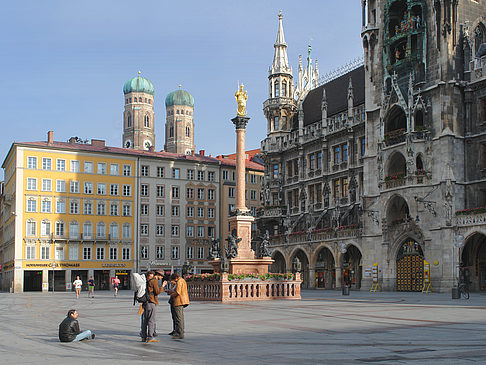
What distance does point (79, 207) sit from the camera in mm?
79438

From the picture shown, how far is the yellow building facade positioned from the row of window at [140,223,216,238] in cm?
179

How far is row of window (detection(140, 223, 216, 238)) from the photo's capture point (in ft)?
273

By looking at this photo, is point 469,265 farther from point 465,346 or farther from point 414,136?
point 465,346

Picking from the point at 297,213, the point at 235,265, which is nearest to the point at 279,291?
the point at 235,265

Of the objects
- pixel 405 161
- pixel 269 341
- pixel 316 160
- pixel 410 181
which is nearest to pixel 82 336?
pixel 269 341

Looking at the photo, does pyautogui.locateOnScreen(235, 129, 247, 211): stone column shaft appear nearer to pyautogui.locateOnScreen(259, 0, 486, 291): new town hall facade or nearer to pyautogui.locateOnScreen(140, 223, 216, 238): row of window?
pyautogui.locateOnScreen(259, 0, 486, 291): new town hall facade

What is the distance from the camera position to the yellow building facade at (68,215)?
7644cm

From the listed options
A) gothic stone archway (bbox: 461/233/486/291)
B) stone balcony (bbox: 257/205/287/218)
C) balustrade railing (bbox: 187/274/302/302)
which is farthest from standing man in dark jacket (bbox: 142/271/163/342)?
stone balcony (bbox: 257/205/287/218)

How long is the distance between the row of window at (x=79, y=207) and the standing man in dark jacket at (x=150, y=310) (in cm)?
6405

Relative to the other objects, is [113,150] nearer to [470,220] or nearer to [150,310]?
[470,220]

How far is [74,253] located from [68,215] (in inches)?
181

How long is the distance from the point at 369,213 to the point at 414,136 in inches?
328

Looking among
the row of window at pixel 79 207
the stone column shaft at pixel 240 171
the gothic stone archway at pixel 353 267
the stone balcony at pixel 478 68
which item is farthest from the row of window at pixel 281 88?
the stone column shaft at pixel 240 171

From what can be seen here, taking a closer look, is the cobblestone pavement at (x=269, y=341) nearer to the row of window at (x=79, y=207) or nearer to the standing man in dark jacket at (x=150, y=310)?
the standing man in dark jacket at (x=150, y=310)
